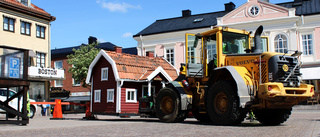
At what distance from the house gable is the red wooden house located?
1522 centimetres

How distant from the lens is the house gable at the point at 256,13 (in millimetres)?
37000

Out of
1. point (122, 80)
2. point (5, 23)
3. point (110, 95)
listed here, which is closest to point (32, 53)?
point (5, 23)

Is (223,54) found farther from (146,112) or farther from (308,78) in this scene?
(308,78)

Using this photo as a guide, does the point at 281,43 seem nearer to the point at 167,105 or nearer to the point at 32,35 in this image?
the point at 32,35

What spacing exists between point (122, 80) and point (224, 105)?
12.6 m

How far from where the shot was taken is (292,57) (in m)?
11.8

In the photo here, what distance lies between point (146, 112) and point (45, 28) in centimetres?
2267

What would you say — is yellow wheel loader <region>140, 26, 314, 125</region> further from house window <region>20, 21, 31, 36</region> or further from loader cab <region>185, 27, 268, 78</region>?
house window <region>20, 21, 31, 36</region>

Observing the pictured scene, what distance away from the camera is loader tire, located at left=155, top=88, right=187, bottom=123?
1377 cm

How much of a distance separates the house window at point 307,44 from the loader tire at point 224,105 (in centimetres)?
2755

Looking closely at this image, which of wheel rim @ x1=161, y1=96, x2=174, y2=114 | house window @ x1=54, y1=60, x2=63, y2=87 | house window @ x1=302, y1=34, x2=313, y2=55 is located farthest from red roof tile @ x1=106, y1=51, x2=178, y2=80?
house window @ x1=54, y1=60, x2=63, y2=87

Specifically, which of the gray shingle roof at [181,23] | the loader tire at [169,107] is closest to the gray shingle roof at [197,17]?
the gray shingle roof at [181,23]

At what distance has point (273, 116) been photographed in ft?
42.3

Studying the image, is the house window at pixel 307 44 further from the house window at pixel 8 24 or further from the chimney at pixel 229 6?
A: the house window at pixel 8 24
